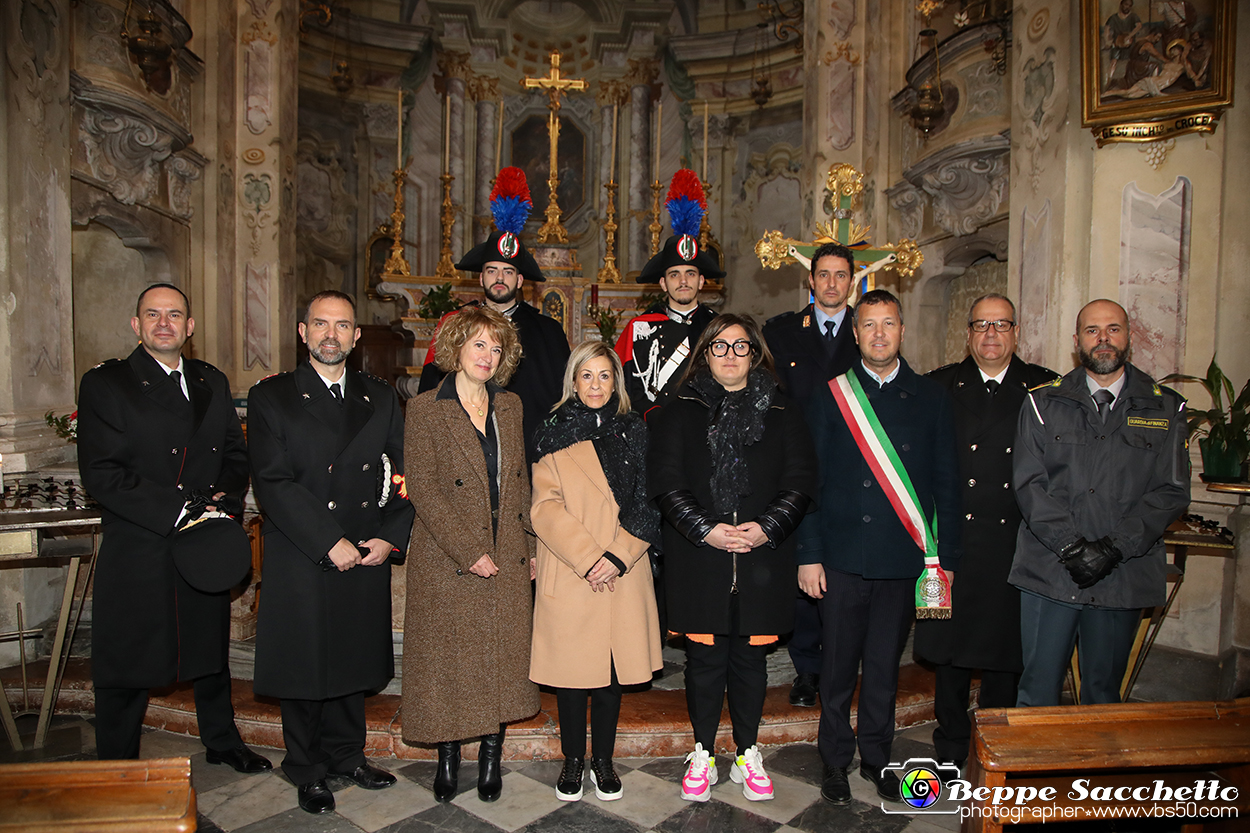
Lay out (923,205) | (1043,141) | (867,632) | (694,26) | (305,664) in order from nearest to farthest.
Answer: (305,664)
(867,632)
(1043,141)
(923,205)
(694,26)

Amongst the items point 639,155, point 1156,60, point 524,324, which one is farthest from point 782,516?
point 639,155

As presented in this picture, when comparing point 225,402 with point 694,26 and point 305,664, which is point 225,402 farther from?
point 694,26

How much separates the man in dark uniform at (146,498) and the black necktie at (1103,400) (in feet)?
10.8

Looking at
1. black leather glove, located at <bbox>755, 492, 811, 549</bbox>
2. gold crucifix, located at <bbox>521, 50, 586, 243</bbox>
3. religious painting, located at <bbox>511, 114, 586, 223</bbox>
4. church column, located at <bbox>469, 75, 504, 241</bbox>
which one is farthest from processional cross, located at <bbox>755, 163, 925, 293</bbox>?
church column, located at <bbox>469, 75, 504, 241</bbox>

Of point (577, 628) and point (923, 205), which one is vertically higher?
point (923, 205)

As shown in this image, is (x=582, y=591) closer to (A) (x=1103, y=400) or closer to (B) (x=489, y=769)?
(B) (x=489, y=769)

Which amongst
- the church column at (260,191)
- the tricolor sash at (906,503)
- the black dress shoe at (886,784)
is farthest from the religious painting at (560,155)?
the black dress shoe at (886,784)

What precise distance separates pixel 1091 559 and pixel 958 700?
793 millimetres

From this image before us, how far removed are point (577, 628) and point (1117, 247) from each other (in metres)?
4.11

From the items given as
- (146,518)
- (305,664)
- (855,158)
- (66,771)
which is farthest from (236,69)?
(66,771)

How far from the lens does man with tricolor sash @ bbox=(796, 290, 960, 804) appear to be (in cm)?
284

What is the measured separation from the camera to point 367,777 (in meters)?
3.02

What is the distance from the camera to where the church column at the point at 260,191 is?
25.6ft

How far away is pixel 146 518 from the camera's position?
111 inches
